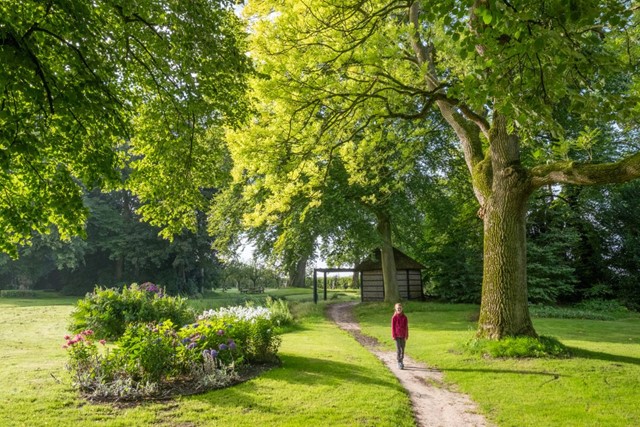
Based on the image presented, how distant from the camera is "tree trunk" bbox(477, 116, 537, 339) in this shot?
11.1 meters

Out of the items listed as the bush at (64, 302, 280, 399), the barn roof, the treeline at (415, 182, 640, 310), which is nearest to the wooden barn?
the barn roof

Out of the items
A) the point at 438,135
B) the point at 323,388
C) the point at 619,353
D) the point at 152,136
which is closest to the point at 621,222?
the point at 438,135

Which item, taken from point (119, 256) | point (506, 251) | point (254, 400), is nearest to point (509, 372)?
point (506, 251)

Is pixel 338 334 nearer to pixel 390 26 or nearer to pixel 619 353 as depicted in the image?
pixel 619 353

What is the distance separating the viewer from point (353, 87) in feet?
36.7

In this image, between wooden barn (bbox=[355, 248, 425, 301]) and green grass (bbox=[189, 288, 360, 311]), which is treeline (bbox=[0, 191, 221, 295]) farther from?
wooden barn (bbox=[355, 248, 425, 301])

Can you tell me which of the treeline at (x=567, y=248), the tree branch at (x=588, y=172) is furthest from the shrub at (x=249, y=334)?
the treeline at (x=567, y=248)

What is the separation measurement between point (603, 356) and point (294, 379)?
7.40 m

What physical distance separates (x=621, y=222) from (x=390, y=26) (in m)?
25.2

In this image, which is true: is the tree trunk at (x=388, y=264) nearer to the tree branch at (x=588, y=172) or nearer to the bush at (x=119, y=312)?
the bush at (x=119, y=312)

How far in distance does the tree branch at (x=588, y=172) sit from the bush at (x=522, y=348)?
12.5 feet

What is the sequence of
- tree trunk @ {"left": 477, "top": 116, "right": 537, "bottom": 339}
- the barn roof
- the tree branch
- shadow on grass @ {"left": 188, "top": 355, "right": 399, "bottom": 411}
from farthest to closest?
1. the barn roof
2. tree trunk @ {"left": 477, "top": 116, "right": 537, "bottom": 339}
3. the tree branch
4. shadow on grass @ {"left": 188, "top": 355, "right": 399, "bottom": 411}

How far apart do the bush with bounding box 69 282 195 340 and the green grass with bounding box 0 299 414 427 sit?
263cm

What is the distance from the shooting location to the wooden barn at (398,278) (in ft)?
96.1
